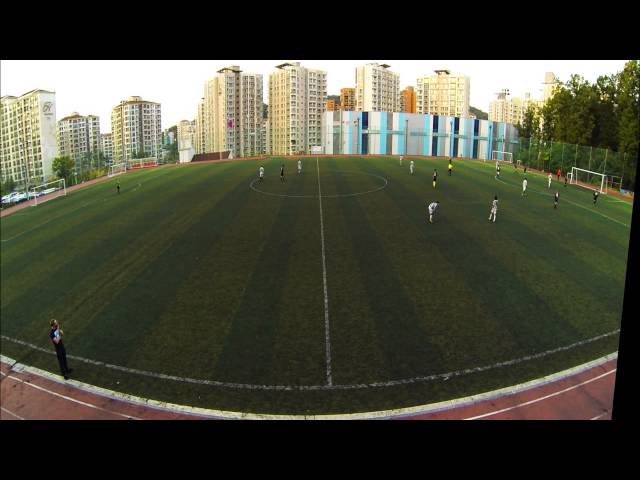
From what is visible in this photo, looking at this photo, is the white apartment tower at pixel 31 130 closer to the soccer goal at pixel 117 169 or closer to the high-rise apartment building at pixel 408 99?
the soccer goal at pixel 117 169

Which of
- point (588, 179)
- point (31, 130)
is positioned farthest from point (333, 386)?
point (31, 130)

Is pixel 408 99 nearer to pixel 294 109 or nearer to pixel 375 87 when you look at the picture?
pixel 375 87

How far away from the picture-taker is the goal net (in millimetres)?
64188

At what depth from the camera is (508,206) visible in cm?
3566

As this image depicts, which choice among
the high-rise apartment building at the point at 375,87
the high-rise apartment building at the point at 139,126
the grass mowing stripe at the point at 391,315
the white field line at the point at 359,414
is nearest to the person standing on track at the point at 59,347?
the white field line at the point at 359,414

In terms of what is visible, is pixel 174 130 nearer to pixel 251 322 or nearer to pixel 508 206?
pixel 508 206

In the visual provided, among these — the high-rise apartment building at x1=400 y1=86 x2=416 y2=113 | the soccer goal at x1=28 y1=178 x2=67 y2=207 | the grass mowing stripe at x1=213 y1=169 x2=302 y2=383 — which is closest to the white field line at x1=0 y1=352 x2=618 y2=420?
the grass mowing stripe at x1=213 y1=169 x2=302 y2=383

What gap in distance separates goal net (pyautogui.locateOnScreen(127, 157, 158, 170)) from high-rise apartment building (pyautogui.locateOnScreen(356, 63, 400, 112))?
8103 centimetres

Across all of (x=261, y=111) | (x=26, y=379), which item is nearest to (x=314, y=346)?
(x=26, y=379)

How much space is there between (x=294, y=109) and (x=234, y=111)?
595 inches

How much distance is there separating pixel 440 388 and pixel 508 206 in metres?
24.9

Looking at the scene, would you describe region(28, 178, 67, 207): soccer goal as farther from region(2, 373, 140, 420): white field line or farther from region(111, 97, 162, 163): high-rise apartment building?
region(111, 97, 162, 163): high-rise apartment building

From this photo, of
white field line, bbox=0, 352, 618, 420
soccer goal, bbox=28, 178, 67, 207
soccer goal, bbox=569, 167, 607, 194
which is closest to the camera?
white field line, bbox=0, 352, 618, 420

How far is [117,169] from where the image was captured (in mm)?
60719
